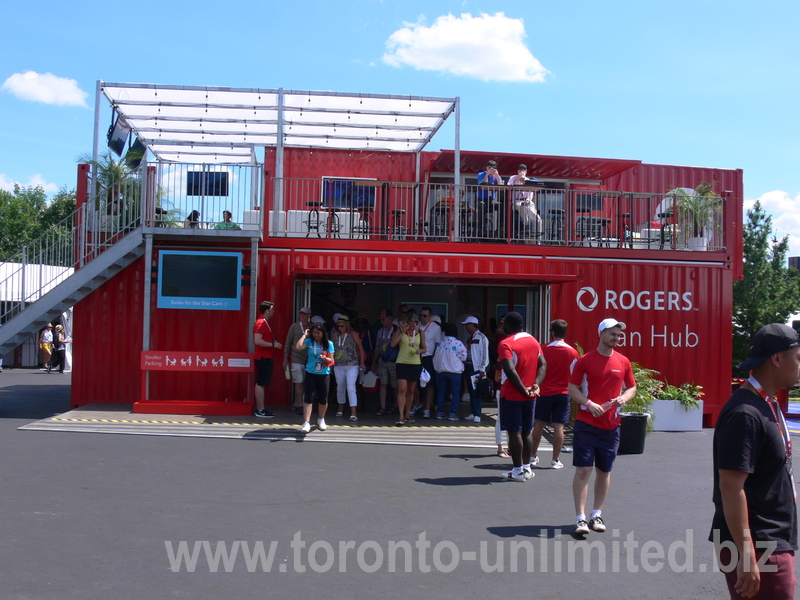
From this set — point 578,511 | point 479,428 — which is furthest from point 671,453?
point 578,511

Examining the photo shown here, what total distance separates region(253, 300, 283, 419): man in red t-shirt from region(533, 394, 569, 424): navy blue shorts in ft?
16.4

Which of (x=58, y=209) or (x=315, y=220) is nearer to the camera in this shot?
(x=315, y=220)

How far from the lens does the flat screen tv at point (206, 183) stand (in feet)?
41.7

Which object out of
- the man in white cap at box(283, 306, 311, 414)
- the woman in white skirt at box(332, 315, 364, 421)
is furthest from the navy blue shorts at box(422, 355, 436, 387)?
the man in white cap at box(283, 306, 311, 414)

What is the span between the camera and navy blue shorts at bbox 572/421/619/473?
6094 mm

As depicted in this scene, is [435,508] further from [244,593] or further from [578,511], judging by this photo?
[244,593]

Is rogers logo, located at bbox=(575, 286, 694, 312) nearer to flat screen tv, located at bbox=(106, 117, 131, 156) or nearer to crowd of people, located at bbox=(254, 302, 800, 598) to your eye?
crowd of people, located at bbox=(254, 302, 800, 598)

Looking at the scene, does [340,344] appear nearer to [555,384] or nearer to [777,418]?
[555,384]

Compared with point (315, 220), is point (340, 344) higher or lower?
lower

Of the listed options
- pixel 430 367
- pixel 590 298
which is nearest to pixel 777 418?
pixel 430 367

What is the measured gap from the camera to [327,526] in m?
6.11

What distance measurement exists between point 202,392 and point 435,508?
7.34 metres

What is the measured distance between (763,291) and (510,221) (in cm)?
2952

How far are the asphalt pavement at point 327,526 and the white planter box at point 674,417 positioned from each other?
2.97 m
